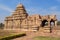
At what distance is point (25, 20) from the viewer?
30.1 metres

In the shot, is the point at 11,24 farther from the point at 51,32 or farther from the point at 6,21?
the point at 51,32

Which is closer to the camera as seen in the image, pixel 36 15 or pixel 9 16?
pixel 36 15

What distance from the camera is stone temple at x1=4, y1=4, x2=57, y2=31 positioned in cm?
2769

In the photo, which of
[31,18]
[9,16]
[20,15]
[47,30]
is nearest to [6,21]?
[9,16]

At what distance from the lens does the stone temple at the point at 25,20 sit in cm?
2769

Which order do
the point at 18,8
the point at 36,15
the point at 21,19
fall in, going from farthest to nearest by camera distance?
the point at 18,8, the point at 21,19, the point at 36,15

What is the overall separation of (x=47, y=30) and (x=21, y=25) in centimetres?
856

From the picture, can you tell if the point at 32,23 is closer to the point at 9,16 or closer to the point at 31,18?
the point at 31,18

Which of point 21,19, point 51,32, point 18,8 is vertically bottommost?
point 51,32

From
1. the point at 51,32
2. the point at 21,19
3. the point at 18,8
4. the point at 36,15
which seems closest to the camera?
the point at 51,32

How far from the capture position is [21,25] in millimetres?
30781

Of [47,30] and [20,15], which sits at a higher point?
[20,15]

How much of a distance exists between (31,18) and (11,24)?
562cm

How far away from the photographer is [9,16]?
32.1 metres
